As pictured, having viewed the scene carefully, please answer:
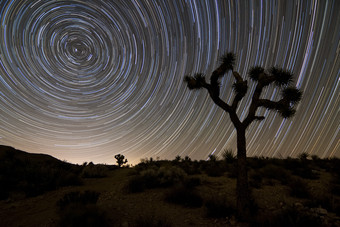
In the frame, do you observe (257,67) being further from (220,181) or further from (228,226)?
(228,226)

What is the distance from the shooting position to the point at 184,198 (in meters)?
6.42

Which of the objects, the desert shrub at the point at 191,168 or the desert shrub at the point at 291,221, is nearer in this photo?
the desert shrub at the point at 291,221

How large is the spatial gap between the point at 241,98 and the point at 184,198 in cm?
472

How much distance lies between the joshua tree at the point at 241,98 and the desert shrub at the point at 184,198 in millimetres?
1504

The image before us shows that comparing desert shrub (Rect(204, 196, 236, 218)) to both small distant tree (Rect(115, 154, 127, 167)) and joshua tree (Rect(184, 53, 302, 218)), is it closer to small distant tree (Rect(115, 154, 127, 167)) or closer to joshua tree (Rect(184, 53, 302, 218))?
joshua tree (Rect(184, 53, 302, 218))

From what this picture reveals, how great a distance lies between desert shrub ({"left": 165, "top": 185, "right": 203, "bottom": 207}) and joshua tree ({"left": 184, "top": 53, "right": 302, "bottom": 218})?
1.50 meters

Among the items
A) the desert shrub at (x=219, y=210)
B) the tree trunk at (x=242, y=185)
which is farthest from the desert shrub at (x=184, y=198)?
the tree trunk at (x=242, y=185)

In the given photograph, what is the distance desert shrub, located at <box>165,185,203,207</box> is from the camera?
614cm

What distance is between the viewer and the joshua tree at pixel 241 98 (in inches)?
221

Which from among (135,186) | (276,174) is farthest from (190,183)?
(276,174)

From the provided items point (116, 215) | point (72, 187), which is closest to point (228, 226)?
point (116, 215)

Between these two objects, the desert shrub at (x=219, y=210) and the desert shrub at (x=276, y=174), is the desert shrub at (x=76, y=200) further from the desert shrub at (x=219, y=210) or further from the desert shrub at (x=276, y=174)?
the desert shrub at (x=276, y=174)

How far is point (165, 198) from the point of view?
6.62 meters

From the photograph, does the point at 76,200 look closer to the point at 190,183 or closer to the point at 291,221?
the point at 190,183
